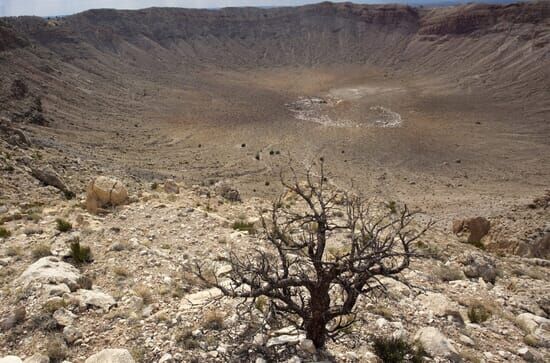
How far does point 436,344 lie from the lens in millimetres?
5770

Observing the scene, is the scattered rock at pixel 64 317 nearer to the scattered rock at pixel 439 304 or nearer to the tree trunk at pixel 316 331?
the tree trunk at pixel 316 331

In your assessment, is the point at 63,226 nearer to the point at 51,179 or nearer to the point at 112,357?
the point at 112,357

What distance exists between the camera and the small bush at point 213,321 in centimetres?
591

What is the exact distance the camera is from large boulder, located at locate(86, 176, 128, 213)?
40.7ft

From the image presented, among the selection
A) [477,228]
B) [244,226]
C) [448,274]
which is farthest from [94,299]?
[477,228]

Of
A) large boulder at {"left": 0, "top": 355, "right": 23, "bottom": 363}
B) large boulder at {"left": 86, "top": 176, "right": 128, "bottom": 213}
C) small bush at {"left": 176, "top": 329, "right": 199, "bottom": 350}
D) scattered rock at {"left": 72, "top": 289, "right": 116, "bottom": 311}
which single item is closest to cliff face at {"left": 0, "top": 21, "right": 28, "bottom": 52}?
large boulder at {"left": 86, "top": 176, "right": 128, "bottom": 213}

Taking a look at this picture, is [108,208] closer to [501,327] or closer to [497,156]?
[501,327]

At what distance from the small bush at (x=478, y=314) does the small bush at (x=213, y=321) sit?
14.8ft

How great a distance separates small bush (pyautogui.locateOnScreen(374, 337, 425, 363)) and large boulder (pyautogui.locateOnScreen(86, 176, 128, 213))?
9.67 metres

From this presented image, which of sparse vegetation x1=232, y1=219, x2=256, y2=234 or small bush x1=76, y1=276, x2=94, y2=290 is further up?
small bush x1=76, y1=276, x2=94, y2=290

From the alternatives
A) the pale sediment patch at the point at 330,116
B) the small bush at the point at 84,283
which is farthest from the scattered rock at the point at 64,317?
the pale sediment patch at the point at 330,116

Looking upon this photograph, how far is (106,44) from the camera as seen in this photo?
64.3 metres

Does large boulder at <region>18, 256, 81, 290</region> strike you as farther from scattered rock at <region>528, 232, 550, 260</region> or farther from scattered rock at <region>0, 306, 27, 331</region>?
scattered rock at <region>528, 232, 550, 260</region>

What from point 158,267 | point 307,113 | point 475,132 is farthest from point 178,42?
point 158,267
